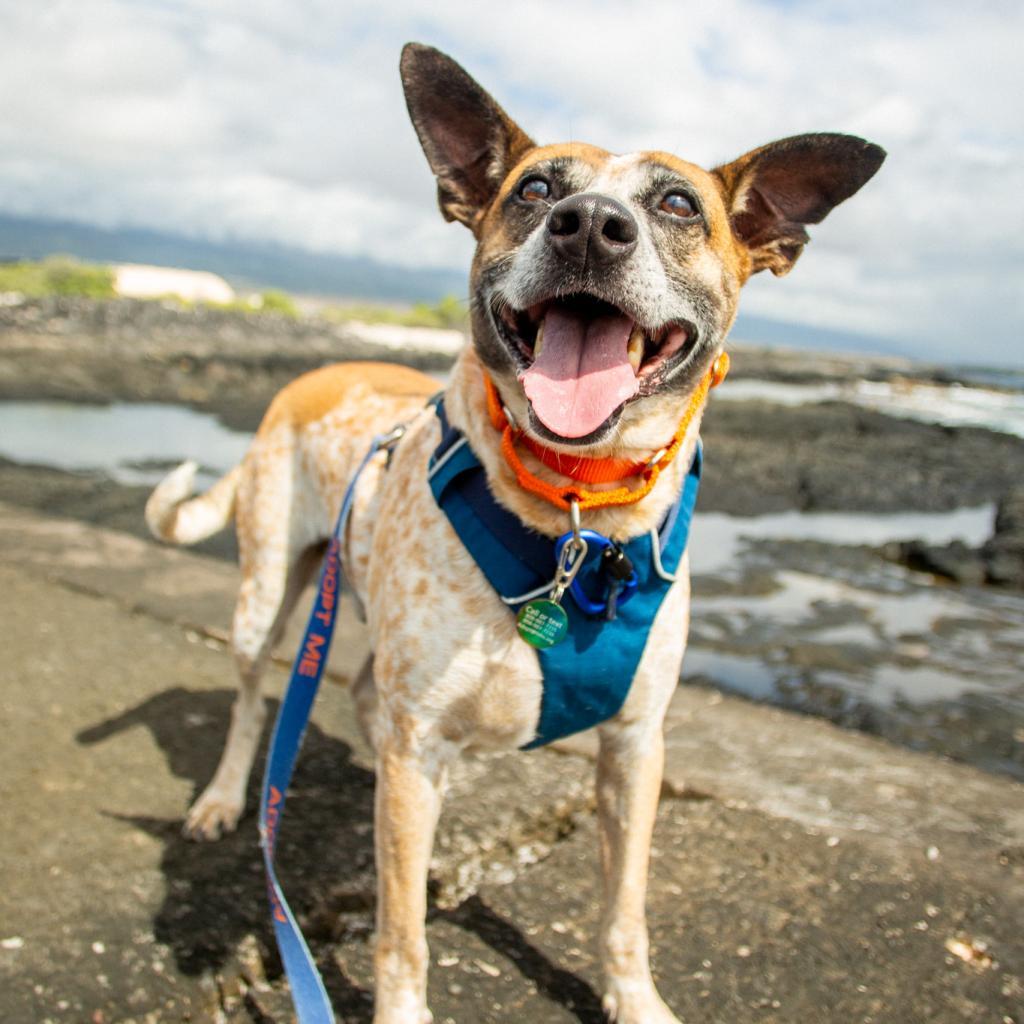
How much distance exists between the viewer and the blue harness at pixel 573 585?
7.18ft

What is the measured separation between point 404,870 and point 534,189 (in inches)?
63.9

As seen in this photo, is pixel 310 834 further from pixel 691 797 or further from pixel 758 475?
pixel 758 475

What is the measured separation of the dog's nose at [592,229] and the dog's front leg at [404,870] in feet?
3.75

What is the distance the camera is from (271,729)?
3898 millimetres

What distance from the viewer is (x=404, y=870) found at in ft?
7.46

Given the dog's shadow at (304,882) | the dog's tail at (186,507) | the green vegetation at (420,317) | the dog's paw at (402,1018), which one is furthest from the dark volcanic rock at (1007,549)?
the green vegetation at (420,317)

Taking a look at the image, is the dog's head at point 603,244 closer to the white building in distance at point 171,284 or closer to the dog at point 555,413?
the dog at point 555,413

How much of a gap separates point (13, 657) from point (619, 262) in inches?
134

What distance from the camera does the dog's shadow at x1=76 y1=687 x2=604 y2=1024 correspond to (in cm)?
250

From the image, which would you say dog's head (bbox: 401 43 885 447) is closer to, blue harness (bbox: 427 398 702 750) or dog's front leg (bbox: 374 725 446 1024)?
blue harness (bbox: 427 398 702 750)

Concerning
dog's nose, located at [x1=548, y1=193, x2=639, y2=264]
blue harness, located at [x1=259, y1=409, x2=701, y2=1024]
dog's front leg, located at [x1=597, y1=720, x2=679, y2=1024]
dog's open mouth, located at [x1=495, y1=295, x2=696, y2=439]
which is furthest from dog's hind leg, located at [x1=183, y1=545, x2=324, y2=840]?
dog's nose, located at [x1=548, y1=193, x2=639, y2=264]

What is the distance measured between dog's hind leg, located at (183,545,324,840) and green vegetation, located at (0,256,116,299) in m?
45.5

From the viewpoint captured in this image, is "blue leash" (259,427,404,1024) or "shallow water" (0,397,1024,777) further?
"shallow water" (0,397,1024,777)

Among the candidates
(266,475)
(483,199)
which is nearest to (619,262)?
(483,199)
